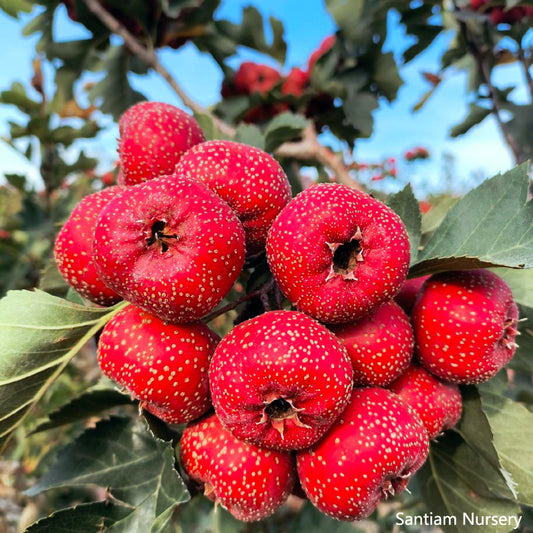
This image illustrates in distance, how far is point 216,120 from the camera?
1828 millimetres

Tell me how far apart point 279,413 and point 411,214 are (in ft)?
1.79

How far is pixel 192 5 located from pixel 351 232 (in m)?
1.55

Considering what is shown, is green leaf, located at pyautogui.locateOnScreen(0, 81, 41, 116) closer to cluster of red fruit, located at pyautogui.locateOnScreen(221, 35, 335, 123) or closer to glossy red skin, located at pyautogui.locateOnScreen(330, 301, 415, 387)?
cluster of red fruit, located at pyautogui.locateOnScreen(221, 35, 335, 123)

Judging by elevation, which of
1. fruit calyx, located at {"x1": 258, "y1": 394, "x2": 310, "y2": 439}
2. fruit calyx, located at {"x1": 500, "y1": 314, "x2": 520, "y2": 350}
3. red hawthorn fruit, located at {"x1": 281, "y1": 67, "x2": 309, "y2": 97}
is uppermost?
red hawthorn fruit, located at {"x1": 281, "y1": 67, "x2": 309, "y2": 97}

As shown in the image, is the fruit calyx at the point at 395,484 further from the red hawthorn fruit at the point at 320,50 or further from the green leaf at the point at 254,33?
the green leaf at the point at 254,33

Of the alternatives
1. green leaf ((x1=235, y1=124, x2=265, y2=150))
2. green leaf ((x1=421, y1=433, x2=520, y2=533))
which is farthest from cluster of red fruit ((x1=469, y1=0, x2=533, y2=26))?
green leaf ((x1=421, y1=433, x2=520, y2=533))

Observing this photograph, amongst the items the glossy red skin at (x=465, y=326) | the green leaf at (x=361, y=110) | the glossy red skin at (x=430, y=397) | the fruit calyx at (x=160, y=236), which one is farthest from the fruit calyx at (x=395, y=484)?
the green leaf at (x=361, y=110)

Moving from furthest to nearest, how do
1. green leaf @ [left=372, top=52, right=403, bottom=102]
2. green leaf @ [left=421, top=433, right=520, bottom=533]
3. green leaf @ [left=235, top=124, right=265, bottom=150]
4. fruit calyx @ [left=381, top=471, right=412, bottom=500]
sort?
1. green leaf @ [left=372, top=52, right=403, bottom=102]
2. green leaf @ [left=235, top=124, right=265, bottom=150]
3. green leaf @ [left=421, top=433, right=520, bottom=533]
4. fruit calyx @ [left=381, top=471, right=412, bottom=500]

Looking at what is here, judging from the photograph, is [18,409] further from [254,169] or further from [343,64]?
[343,64]

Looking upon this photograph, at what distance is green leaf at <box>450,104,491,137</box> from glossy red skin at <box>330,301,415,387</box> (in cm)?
164

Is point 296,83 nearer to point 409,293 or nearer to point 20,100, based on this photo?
point 409,293

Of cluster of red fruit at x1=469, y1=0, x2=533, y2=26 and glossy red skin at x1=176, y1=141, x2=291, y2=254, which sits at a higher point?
cluster of red fruit at x1=469, y1=0, x2=533, y2=26

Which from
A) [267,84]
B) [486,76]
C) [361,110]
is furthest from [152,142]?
[486,76]

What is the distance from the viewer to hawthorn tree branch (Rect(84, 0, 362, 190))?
181 cm
